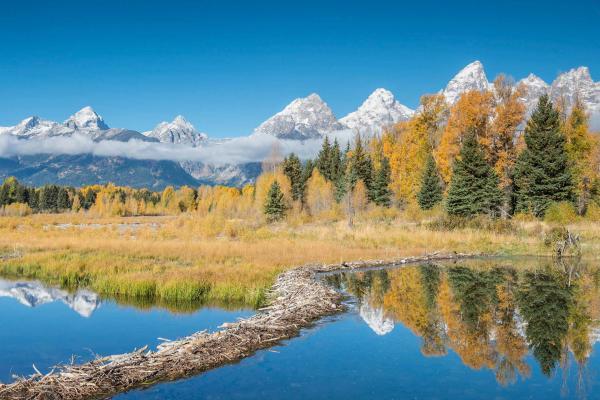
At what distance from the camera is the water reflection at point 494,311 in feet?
33.1

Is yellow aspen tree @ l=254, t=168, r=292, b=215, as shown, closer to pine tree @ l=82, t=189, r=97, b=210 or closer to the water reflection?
the water reflection

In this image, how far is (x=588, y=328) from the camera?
12.3m

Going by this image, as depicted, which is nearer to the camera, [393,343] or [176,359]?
[176,359]

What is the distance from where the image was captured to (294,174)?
286 feet

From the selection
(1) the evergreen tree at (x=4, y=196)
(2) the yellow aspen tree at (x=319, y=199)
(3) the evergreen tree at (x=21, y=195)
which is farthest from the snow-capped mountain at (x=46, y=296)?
(3) the evergreen tree at (x=21, y=195)

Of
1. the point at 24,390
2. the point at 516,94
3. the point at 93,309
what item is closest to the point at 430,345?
the point at 24,390

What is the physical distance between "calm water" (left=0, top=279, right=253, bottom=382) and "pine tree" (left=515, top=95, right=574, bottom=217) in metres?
33.4

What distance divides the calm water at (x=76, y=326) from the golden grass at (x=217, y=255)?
5.06 feet

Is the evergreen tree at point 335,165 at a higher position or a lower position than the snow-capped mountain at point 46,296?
higher

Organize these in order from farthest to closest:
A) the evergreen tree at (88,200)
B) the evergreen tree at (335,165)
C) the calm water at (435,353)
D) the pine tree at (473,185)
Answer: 1. the evergreen tree at (88,200)
2. the evergreen tree at (335,165)
3. the pine tree at (473,185)
4. the calm water at (435,353)

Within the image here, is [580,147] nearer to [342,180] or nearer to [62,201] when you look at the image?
[342,180]

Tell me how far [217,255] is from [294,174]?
61.7 metres

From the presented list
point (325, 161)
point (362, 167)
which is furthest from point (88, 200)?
point (362, 167)

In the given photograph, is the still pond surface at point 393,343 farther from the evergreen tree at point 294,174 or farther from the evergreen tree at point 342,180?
the evergreen tree at point 294,174
